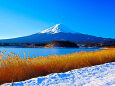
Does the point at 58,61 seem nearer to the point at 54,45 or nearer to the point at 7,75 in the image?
the point at 7,75

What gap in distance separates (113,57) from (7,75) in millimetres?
4280

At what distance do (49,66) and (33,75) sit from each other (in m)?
0.56

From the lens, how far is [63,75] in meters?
2.63

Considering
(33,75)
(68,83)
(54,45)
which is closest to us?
(68,83)

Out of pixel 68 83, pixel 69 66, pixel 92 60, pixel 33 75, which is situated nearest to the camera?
pixel 68 83

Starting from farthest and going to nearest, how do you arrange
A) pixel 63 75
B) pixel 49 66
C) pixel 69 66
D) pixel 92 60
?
pixel 92 60, pixel 69 66, pixel 49 66, pixel 63 75

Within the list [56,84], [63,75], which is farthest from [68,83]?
[63,75]

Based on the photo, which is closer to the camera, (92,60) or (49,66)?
(49,66)

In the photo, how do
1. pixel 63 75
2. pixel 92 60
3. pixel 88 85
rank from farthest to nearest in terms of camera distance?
pixel 92 60 → pixel 63 75 → pixel 88 85

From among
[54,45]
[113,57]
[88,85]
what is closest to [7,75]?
[88,85]

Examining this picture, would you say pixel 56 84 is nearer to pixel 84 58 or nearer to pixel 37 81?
pixel 37 81

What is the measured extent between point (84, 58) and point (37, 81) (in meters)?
2.68

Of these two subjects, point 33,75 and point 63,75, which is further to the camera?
point 33,75

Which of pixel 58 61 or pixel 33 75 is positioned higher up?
pixel 58 61
